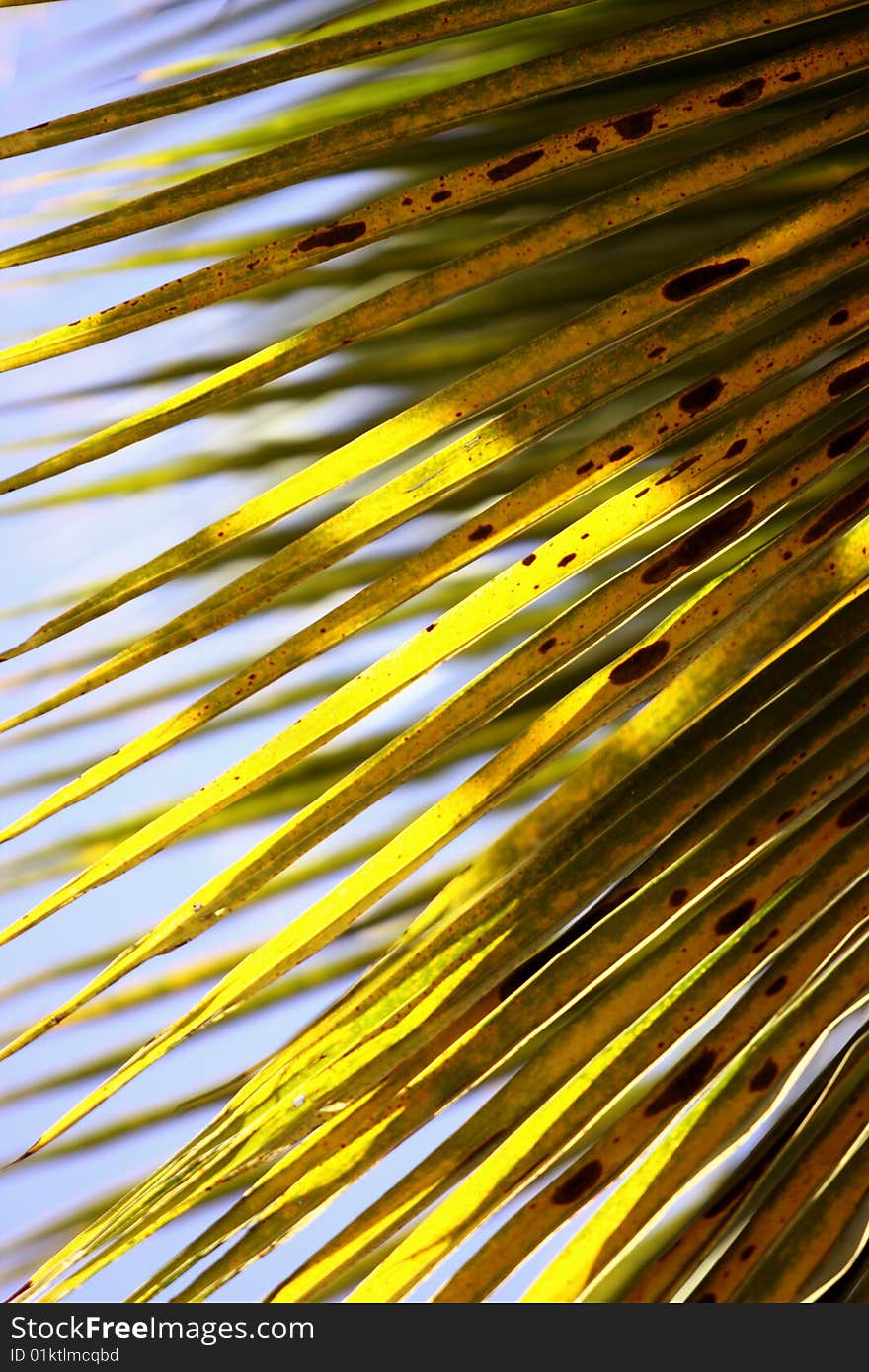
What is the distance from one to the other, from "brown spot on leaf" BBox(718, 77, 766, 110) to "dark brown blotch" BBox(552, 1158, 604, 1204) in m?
0.51

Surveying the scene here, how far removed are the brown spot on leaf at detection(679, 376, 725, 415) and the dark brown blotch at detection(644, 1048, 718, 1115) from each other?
30 cm

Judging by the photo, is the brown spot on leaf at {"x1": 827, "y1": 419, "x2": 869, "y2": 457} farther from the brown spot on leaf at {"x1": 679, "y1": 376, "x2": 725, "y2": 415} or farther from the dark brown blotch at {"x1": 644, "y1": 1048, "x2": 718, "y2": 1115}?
the dark brown blotch at {"x1": 644, "y1": 1048, "x2": 718, "y2": 1115}

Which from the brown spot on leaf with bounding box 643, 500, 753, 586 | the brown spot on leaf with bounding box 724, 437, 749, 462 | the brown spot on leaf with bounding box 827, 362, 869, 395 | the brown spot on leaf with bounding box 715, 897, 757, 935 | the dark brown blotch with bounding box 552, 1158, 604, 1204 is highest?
the brown spot on leaf with bounding box 724, 437, 749, 462

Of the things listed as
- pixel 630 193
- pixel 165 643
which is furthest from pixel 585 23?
pixel 165 643

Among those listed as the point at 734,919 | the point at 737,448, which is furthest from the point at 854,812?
the point at 737,448

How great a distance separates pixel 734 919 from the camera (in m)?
0.54

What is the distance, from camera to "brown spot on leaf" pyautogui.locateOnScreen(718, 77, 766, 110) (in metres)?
→ 0.58

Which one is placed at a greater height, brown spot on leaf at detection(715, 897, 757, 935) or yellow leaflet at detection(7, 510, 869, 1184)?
yellow leaflet at detection(7, 510, 869, 1184)

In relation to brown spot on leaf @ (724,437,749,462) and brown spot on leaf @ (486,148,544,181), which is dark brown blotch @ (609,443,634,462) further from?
brown spot on leaf @ (486,148,544,181)

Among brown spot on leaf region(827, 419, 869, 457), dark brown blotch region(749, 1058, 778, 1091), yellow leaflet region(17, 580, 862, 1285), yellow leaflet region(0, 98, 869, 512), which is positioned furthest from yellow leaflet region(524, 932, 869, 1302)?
yellow leaflet region(0, 98, 869, 512)

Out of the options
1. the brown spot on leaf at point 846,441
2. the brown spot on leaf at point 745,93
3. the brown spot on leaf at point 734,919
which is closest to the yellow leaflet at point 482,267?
the brown spot on leaf at point 745,93

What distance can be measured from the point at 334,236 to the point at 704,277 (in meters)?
0.18

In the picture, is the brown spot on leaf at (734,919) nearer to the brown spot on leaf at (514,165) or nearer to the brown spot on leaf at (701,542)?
the brown spot on leaf at (701,542)

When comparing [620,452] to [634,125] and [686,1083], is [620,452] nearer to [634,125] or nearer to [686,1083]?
[634,125]
